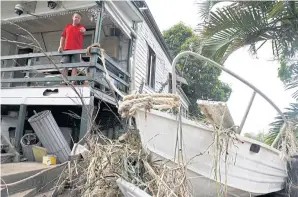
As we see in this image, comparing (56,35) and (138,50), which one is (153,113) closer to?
(138,50)

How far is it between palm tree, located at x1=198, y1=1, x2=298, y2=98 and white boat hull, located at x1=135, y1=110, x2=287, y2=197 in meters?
2.92

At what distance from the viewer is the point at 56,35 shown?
921 centimetres

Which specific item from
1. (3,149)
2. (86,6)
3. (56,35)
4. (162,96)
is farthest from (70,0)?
(162,96)

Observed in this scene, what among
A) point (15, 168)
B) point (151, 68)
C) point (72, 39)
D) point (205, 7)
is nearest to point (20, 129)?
point (15, 168)

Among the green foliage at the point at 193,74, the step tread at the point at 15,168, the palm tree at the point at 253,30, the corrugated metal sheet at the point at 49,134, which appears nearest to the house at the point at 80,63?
the corrugated metal sheet at the point at 49,134

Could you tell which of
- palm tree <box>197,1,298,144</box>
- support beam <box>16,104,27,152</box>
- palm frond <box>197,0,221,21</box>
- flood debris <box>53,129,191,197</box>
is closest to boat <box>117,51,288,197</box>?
flood debris <box>53,129,191,197</box>

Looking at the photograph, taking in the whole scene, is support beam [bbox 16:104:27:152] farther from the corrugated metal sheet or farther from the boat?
the boat

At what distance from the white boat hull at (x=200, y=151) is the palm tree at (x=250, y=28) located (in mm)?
2924

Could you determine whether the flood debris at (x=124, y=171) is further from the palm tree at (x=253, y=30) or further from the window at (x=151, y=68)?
the window at (x=151, y=68)

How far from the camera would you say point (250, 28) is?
5309 mm

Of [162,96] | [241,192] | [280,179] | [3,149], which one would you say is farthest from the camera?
[3,149]

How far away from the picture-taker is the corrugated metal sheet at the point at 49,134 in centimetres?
505

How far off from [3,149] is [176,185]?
4.64 metres

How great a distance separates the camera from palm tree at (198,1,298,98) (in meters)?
5.09
